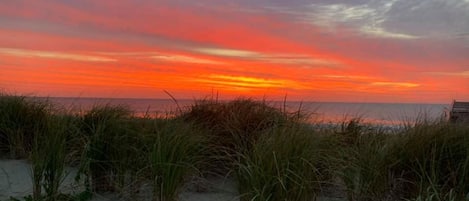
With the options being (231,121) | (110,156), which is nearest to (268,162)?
(110,156)

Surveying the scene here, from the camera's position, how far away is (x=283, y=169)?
5117 mm

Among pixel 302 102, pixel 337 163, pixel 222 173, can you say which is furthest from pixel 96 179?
pixel 302 102

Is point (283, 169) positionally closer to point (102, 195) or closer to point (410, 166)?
point (410, 166)

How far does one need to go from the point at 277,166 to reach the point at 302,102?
312cm

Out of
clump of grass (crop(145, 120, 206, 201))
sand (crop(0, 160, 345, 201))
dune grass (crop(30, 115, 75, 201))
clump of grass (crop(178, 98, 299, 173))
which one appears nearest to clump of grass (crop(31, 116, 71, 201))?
dune grass (crop(30, 115, 75, 201))

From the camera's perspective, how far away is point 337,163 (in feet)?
19.7

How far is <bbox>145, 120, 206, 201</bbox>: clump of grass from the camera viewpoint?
547 cm

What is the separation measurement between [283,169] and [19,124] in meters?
5.85

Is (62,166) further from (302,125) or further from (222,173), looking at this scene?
(302,125)

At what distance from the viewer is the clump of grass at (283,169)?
5.11 metres

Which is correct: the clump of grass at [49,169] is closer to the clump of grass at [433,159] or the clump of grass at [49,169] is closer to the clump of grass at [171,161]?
the clump of grass at [171,161]

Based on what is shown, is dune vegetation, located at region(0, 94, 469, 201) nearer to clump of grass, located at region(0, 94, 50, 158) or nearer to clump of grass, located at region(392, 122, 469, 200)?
clump of grass, located at region(392, 122, 469, 200)

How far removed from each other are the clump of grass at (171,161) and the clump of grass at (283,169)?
625 mm

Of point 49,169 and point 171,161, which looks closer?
point 171,161
